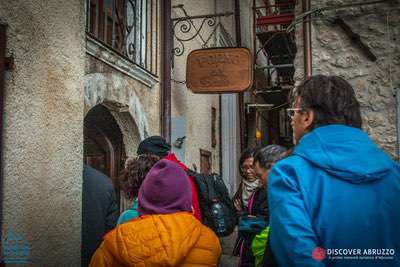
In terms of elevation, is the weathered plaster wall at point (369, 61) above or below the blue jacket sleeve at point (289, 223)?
above

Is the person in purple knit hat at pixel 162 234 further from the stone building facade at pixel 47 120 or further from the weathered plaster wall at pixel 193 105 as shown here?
the weathered plaster wall at pixel 193 105

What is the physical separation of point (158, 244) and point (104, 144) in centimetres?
422

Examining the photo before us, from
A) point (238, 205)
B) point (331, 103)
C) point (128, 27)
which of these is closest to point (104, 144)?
point (128, 27)

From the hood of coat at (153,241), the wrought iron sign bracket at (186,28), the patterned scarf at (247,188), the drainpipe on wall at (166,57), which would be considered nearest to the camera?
the hood of coat at (153,241)

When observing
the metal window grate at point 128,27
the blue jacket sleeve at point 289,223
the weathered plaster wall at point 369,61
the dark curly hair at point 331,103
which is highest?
the metal window grate at point 128,27

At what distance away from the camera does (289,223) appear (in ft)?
4.58

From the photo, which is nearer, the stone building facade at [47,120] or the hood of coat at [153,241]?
the hood of coat at [153,241]

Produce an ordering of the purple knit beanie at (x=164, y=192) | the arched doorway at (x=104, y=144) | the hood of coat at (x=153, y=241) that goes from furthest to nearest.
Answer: the arched doorway at (x=104, y=144) → the purple knit beanie at (x=164, y=192) → the hood of coat at (x=153, y=241)

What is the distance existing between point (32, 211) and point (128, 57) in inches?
126

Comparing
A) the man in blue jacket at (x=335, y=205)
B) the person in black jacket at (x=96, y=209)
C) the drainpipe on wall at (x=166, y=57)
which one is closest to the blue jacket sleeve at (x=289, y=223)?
the man in blue jacket at (x=335, y=205)

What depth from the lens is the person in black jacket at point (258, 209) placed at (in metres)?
2.86

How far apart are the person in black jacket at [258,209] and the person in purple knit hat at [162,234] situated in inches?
27.9

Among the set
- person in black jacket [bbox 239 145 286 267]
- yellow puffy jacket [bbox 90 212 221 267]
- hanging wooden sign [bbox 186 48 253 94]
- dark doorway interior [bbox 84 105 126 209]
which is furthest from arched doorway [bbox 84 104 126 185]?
yellow puffy jacket [bbox 90 212 221 267]

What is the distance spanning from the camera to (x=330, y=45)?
158 inches
